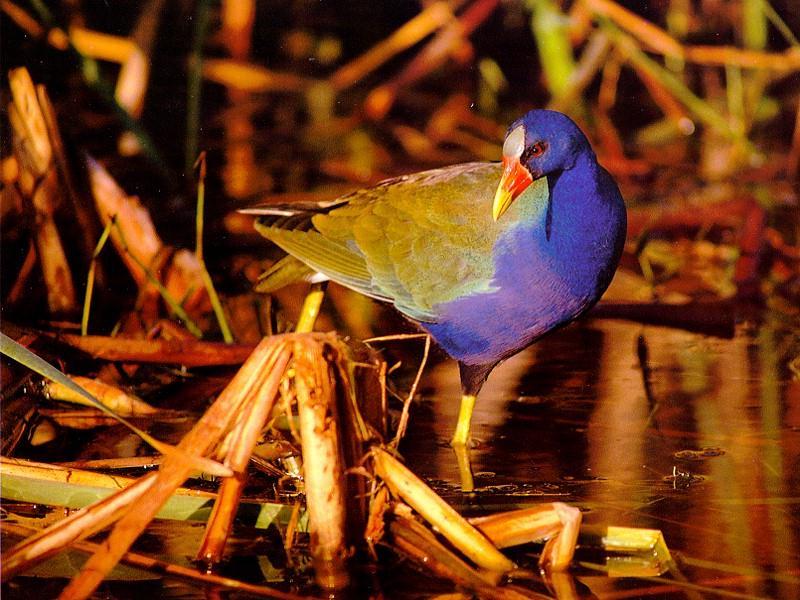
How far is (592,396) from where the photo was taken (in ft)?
11.5

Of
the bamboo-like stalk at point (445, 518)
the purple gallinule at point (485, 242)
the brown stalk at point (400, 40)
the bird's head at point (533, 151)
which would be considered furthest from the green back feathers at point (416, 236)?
the brown stalk at point (400, 40)

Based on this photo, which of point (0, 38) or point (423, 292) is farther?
point (0, 38)

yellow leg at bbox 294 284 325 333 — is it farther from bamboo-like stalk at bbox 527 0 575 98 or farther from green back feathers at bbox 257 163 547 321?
bamboo-like stalk at bbox 527 0 575 98

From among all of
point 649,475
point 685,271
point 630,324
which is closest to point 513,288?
point 649,475

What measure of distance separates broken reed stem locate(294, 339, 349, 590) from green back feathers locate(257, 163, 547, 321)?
81 centimetres

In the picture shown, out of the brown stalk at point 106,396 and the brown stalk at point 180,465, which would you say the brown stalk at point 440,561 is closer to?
the brown stalk at point 180,465

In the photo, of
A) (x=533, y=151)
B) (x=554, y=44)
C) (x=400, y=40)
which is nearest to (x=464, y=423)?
(x=533, y=151)

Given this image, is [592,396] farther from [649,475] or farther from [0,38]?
[0,38]

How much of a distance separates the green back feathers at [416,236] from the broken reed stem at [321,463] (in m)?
0.81

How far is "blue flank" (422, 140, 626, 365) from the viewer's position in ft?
9.30

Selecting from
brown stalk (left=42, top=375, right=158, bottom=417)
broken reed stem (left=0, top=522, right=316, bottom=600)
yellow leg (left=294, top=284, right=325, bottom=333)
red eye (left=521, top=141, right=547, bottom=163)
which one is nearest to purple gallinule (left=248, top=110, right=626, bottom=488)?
red eye (left=521, top=141, right=547, bottom=163)

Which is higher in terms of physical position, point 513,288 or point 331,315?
point 331,315

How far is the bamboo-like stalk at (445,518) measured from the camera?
223cm

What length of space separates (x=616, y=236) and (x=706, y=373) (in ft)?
3.23
